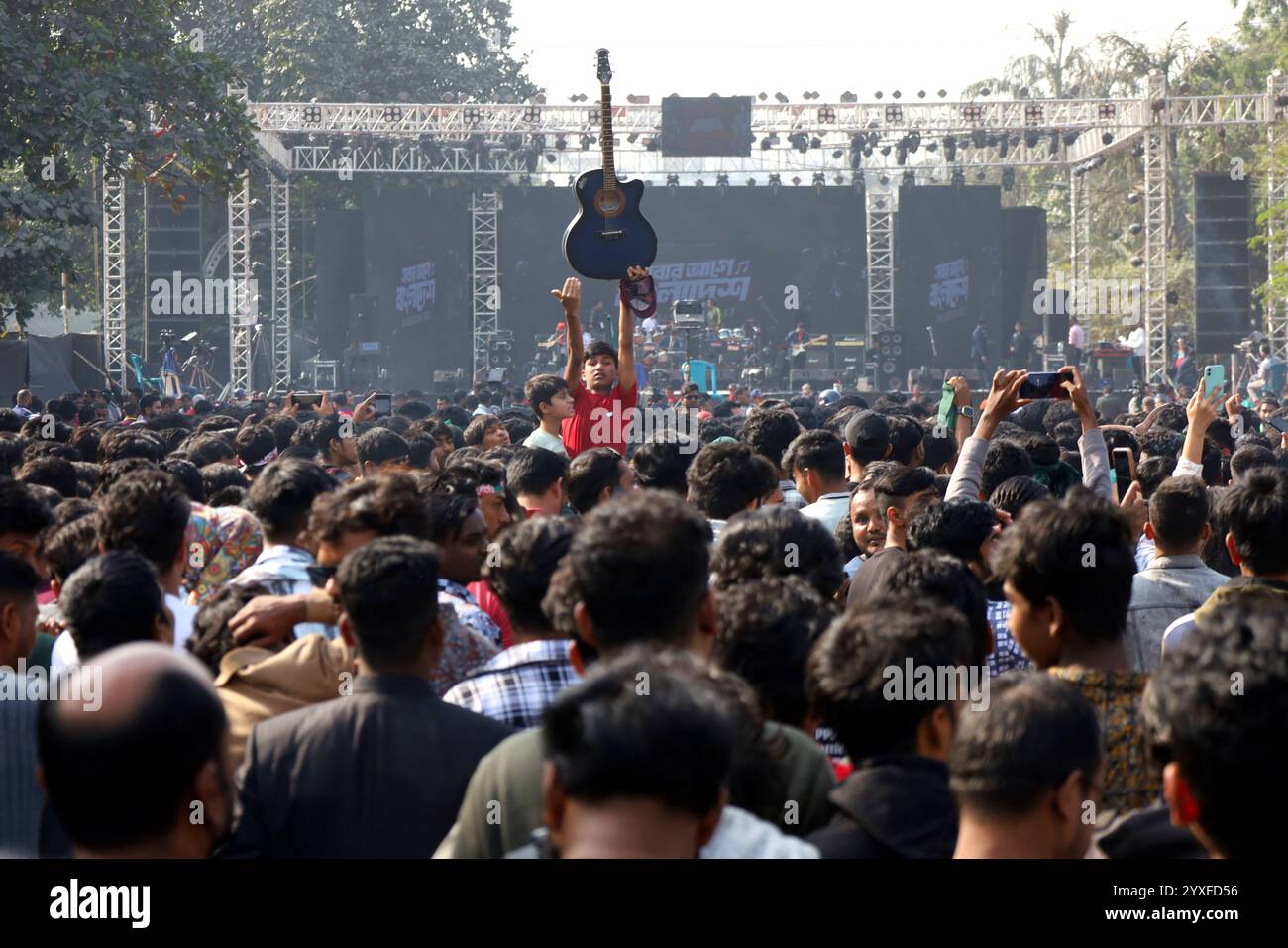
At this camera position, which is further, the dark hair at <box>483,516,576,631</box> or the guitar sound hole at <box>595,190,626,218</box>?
the guitar sound hole at <box>595,190,626,218</box>

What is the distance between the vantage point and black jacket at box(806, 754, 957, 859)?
265cm

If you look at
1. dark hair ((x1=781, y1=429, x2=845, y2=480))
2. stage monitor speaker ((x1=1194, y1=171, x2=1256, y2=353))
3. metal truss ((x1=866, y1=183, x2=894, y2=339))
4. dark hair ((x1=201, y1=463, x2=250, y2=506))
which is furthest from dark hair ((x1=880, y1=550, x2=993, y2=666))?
metal truss ((x1=866, y1=183, x2=894, y2=339))

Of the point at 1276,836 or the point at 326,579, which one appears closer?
the point at 1276,836

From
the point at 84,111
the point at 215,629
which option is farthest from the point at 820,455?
the point at 84,111

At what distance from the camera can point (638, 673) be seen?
2176mm

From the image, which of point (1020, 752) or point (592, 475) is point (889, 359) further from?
point (1020, 752)

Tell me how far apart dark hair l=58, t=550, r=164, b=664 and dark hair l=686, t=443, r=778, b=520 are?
7.23ft

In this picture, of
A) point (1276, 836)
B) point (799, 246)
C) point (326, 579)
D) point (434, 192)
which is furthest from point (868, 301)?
point (1276, 836)

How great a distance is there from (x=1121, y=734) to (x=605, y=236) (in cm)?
557

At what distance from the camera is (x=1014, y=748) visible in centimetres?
246

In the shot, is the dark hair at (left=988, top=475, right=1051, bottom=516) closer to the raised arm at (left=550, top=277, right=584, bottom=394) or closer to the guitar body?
the raised arm at (left=550, top=277, right=584, bottom=394)

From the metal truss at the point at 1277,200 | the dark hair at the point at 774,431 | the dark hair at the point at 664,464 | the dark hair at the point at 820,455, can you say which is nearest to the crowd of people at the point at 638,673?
the dark hair at the point at 664,464

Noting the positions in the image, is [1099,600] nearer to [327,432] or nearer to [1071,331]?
[327,432]
